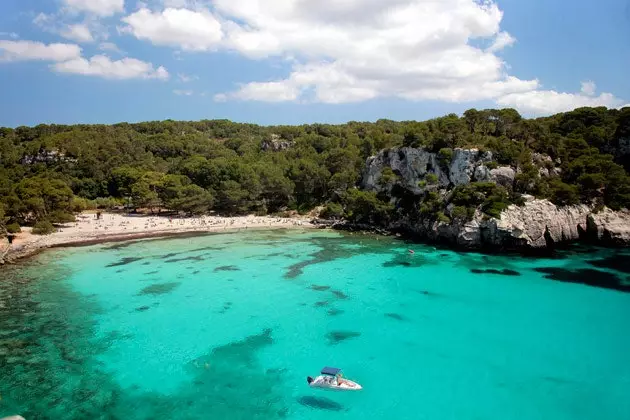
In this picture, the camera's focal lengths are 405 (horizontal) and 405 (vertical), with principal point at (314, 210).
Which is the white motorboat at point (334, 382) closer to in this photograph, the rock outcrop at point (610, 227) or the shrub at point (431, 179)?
the shrub at point (431, 179)

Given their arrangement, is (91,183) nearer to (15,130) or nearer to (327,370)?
(15,130)

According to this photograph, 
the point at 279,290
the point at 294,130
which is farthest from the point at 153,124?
the point at 279,290

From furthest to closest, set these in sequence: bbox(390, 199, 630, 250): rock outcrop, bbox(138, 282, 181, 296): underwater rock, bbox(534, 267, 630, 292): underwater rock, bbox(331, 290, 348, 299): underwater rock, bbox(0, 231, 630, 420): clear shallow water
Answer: bbox(390, 199, 630, 250): rock outcrop < bbox(534, 267, 630, 292): underwater rock < bbox(138, 282, 181, 296): underwater rock < bbox(331, 290, 348, 299): underwater rock < bbox(0, 231, 630, 420): clear shallow water

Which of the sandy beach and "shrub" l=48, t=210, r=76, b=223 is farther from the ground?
"shrub" l=48, t=210, r=76, b=223

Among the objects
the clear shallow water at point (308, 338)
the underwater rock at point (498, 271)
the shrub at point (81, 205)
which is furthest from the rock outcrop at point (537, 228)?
the shrub at point (81, 205)

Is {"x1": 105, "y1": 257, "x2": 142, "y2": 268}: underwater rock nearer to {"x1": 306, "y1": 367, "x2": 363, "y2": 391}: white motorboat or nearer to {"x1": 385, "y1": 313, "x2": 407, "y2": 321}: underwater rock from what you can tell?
{"x1": 385, "y1": 313, "x2": 407, "y2": 321}: underwater rock

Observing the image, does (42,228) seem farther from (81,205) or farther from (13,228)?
(81,205)

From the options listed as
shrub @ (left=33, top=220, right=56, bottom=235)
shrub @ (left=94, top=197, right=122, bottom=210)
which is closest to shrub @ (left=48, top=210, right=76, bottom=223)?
shrub @ (left=33, top=220, right=56, bottom=235)
